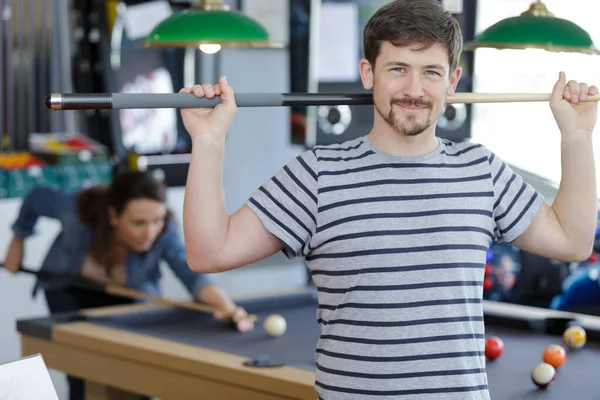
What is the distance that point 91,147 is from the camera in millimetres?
5172

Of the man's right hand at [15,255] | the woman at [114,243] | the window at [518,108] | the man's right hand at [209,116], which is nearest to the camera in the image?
the man's right hand at [209,116]

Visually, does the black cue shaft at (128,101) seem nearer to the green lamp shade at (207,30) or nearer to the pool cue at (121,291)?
the green lamp shade at (207,30)

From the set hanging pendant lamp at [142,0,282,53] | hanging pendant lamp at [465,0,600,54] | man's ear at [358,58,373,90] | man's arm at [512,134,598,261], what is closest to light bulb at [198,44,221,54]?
hanging pendant lamp at [142,0,282,53]

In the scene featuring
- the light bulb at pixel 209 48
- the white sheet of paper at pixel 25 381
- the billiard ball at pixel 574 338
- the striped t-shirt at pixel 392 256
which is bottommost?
the billiard ball at pixel 574 338

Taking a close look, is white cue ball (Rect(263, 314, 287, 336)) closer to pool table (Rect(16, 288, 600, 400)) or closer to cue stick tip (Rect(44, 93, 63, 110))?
pool table (Rect(16, 288, 600, 400))

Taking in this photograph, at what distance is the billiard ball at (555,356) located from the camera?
98.0 inches

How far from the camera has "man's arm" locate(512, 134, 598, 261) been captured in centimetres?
187

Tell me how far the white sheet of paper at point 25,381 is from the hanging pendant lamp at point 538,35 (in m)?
1.58

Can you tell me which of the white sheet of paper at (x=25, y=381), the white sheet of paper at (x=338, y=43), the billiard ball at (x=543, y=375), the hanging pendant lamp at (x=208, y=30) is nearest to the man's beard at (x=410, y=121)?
the white sheet of paper at (x=25, y=381)

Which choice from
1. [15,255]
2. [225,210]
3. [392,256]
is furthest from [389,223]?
[15,255]

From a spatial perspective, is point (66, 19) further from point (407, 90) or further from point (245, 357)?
→ point (407, 90)

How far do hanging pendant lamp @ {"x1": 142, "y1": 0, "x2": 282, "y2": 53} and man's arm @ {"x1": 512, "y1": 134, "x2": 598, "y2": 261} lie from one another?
4.09 ft

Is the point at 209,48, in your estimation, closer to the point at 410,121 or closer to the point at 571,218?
the point at 410,121

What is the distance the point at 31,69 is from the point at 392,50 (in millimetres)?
4050
